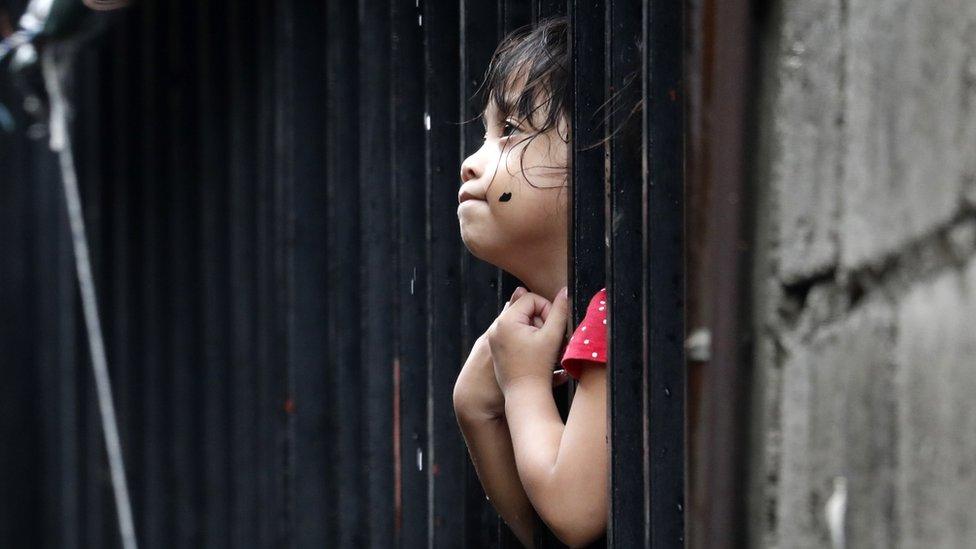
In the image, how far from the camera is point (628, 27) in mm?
2062

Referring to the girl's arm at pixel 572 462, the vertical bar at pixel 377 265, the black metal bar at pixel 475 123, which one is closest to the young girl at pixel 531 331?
the girl's arm at pixel 572 462

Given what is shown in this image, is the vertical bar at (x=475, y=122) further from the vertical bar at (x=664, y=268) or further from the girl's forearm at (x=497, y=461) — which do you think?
the vertical bar at (x=664, y=268)

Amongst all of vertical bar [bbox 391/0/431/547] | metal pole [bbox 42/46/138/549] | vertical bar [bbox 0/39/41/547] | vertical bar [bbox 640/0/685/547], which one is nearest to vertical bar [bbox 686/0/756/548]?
vertical bar [bbox 640/0/685/547]

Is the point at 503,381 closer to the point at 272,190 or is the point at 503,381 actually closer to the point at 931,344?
the point at 931,344

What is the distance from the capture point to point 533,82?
2.28 m

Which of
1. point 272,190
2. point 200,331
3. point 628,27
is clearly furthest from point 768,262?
point 200,331

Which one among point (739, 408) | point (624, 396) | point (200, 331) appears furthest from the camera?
point (200, 331)

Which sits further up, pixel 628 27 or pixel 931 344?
pixel 628 27

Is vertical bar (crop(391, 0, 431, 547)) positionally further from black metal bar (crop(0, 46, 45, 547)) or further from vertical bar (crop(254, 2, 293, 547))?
black metal bar (crop(0, 46, 45, 547))

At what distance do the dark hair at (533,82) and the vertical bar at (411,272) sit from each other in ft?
3.74

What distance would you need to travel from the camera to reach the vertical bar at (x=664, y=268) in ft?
5.89

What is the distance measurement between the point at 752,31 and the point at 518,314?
1.33m

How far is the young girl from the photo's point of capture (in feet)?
6.67

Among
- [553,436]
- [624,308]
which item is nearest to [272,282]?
[553,436]
